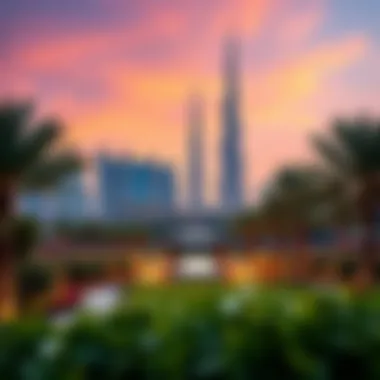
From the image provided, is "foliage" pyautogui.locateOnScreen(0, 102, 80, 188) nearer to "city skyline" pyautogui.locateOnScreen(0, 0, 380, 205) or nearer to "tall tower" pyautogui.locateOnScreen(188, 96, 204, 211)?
"city skyline" pyautogui.locateOnScreen(0, 0, 380, 205)

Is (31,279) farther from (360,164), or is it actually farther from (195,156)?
(360,164)

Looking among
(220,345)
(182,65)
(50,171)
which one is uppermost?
(182,65)

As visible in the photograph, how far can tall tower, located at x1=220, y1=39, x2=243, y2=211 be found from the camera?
107cm

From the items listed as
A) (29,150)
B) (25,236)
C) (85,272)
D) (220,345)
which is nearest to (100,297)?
(85,272)

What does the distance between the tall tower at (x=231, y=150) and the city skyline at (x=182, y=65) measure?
16mm

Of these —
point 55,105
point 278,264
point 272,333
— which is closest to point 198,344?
point 272,333

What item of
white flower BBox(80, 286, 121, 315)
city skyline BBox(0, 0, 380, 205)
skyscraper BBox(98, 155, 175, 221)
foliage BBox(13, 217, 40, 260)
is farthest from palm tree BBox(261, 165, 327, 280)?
foliage BBox(13, 217, 40, 260)

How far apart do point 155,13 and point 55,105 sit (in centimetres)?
22

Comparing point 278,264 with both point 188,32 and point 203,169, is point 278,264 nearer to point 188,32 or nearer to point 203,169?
point 203,169

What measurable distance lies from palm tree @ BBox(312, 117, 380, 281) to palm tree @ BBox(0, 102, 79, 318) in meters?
0.42

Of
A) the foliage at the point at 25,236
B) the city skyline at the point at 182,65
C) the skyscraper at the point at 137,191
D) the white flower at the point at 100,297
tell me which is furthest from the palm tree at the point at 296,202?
Answer: the foliage at the point at 25,236

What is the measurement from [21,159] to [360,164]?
57 centimetres

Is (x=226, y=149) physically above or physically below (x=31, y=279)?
above

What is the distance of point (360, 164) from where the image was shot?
43.6 inches
